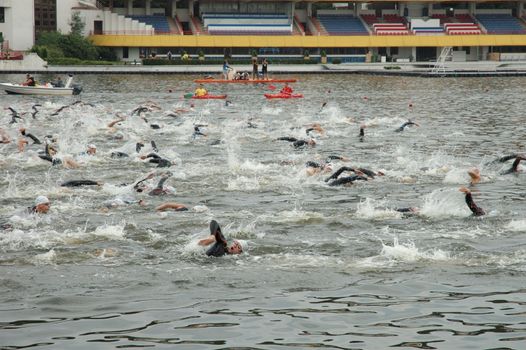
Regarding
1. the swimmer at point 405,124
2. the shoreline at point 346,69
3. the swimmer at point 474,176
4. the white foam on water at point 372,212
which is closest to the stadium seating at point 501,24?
the shoreline at point 346,69

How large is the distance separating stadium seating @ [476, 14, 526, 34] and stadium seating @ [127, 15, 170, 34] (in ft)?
117

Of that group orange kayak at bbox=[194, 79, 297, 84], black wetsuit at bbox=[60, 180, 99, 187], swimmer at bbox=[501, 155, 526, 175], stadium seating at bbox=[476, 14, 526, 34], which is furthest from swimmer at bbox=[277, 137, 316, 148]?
stadium seating at bbox=[476, 14, 526, 34]

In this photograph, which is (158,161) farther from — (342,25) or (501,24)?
(501,24)

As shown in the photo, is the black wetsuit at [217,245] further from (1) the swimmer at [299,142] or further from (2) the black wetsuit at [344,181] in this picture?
(1) the swimmer at [299,142]

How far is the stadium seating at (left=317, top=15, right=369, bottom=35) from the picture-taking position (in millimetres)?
109125

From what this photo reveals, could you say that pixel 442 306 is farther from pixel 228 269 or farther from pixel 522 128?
pixel 522 128

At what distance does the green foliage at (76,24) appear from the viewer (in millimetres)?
103250

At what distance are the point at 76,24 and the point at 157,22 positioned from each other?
358 inches

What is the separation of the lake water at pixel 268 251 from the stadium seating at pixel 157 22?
6563 cm

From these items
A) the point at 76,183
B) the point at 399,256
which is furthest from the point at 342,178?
the point at 399,256

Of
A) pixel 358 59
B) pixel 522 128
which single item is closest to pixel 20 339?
pixel 522 128

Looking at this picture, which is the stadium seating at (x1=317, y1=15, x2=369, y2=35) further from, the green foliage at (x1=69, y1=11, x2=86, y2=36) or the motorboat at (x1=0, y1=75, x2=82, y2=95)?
the motorboat at (x1=0, y1=75, x2=82, y2=95)

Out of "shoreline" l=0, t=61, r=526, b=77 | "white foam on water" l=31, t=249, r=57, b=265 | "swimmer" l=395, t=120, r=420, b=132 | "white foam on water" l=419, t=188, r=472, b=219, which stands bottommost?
"white foam on water" l=31, t=249, r=57, b=265

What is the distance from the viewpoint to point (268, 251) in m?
20.5
